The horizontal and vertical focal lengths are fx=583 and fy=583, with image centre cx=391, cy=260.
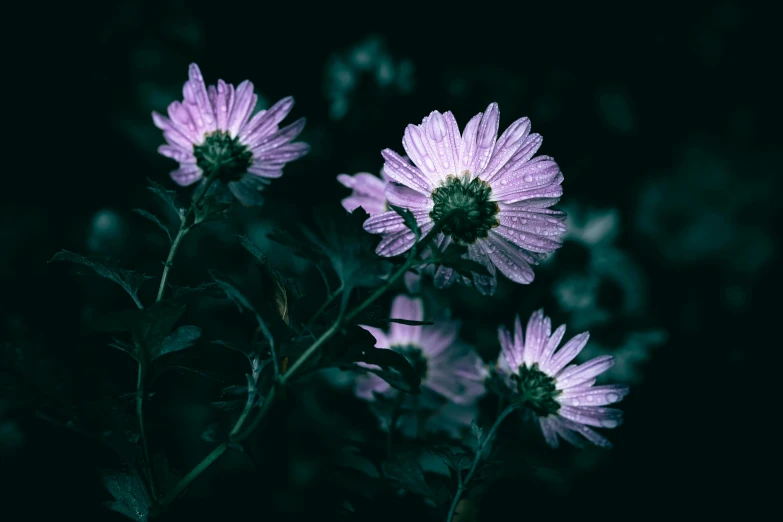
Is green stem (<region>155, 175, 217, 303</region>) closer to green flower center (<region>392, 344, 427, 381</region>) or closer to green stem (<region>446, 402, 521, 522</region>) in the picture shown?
green stem (<region>446, 402, 521, 522</region>)

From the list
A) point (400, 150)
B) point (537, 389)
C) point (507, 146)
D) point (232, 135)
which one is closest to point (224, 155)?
point (232, 135)

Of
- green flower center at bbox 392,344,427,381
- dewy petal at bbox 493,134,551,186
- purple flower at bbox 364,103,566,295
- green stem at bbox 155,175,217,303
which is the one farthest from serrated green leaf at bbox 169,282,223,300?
green flower center at bbox 392,344,427,381

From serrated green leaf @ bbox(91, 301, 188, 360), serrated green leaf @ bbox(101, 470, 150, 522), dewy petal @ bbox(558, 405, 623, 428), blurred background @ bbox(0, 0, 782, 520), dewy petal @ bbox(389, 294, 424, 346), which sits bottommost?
serrated green leaf @ bbox(101, 470, 150, 522)

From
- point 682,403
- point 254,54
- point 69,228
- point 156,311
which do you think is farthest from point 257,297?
point 682,403

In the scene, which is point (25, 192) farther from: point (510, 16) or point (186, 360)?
point (510, 16)

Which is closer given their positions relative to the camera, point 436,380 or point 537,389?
point 537,389

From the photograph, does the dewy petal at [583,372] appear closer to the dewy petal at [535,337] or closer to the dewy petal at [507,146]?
the dewy petal at [535,337]

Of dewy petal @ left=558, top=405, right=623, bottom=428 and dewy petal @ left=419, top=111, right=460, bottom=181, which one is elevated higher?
dewy petal @ left=419, top=111, right=460, bottom=181

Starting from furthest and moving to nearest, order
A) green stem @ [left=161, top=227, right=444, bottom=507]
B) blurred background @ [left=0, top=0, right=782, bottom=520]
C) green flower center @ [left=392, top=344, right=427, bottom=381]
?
blurred background @ [left=0, top=0, right=782, bottom=520], green flower center @ [left=392, top=344, right=427, bottom=381], green stem @ [left=161, top=227, right=444, bottom=507]

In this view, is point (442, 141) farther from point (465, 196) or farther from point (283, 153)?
point (283, 153)
